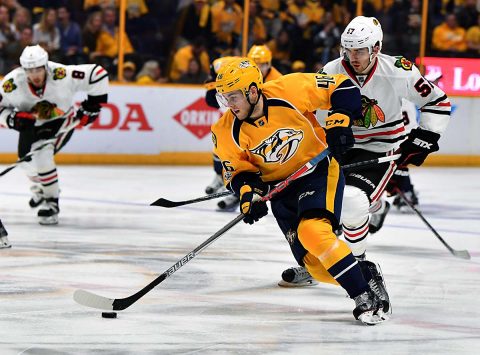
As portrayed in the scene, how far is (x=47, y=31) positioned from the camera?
977 centimetres

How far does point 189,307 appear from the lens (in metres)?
4.23

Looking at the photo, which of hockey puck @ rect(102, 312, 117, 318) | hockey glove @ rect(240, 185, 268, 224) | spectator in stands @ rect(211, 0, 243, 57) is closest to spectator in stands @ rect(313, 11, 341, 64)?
spectator in stands @ rect(211, 0, 243, 57)

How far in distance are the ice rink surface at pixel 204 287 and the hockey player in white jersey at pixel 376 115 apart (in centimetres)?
40

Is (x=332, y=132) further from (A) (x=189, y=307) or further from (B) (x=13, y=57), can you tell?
(B) (x=13, y=57)

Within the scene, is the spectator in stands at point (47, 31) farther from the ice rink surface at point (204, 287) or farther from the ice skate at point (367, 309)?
the ice skate at point (367, 309)

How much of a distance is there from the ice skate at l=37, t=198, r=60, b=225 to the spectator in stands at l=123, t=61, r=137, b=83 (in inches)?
145

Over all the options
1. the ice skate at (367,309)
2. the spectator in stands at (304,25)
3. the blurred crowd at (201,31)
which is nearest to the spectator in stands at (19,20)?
the blurred crowd at (201,31)

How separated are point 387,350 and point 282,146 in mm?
932

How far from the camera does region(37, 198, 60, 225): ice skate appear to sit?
6543 millimetres

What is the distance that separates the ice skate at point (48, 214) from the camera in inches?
258

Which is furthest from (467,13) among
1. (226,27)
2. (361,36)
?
(361,36)

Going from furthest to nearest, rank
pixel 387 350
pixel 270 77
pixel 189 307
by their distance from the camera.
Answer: pixel 270 77, pixel 189 307, pixel 387 350

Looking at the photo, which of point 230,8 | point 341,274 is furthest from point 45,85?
point 230,8

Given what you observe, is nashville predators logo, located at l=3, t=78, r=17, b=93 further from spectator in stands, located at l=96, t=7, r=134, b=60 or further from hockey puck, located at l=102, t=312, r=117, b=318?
spectator in stands, located at l=96, t=7, r=134, b=60
